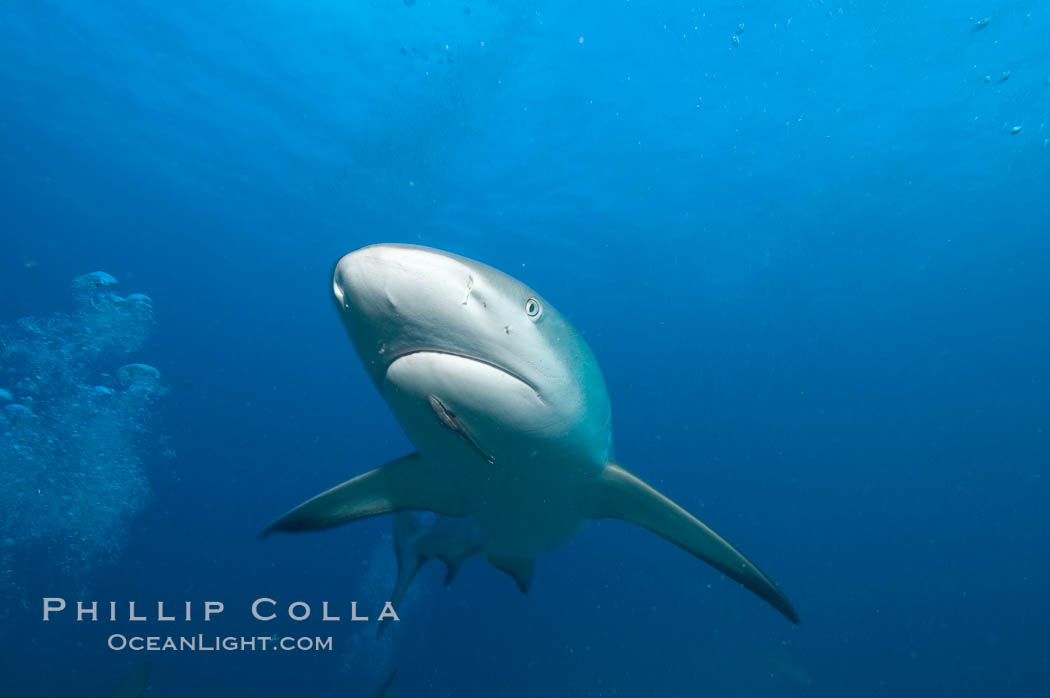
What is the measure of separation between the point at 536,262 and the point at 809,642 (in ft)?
92.3

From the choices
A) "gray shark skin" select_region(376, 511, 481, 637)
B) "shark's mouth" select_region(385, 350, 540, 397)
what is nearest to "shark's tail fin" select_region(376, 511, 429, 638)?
"gray shark skin" select_region(376, 511, 481, 637)

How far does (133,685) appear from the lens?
23.1ft

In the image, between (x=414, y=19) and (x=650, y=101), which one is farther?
(x=650, y=101)

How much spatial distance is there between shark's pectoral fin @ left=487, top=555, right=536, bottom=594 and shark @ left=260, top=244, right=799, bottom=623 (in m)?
1.21

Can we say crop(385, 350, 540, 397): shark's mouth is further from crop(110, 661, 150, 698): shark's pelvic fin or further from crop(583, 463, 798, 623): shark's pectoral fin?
crop(110, 661, 150, 698): shark's pelvic fin

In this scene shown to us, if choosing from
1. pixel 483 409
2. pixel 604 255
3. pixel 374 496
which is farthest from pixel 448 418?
pixel 604 255

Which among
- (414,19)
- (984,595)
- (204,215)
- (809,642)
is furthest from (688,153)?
(984,595)

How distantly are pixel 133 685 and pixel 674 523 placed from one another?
24.6ft

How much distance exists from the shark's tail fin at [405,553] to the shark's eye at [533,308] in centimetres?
518

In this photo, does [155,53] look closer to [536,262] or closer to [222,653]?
[536,262]

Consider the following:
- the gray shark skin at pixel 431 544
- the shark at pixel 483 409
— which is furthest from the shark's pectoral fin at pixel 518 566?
the shark at pixel 483 409

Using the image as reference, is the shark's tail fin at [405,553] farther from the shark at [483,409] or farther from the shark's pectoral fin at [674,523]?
the shark's pectoral fin at [674,523]

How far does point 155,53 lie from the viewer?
16.2m

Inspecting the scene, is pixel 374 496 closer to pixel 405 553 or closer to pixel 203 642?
pixel 405 553
